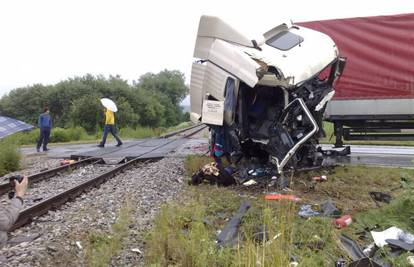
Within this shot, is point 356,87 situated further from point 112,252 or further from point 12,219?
point 12,219

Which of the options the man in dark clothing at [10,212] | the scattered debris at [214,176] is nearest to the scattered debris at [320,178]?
the scattered debris at [214,176]

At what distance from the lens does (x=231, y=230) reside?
4848 millimetres

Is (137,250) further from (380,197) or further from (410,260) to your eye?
(380,197)

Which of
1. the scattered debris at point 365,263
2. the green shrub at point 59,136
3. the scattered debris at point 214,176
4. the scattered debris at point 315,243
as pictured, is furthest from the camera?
the green shrub at point 59,136

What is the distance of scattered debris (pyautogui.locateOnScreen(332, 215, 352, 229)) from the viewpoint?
5004 mm

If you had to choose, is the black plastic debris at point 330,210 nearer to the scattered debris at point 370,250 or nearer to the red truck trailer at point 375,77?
the scattered debris at point 370,250

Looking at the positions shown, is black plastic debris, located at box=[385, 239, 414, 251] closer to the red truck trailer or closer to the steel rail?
the red truck trailer

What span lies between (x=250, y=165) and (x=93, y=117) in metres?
45.1

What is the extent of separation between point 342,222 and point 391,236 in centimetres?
76

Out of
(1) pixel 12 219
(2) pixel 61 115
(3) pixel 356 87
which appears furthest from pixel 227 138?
(2) pixel 61 115

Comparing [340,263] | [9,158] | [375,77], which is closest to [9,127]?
[340,263]

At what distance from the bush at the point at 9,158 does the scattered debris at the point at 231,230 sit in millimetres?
7668

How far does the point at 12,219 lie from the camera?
3.72m

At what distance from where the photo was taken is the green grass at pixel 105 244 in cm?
393
